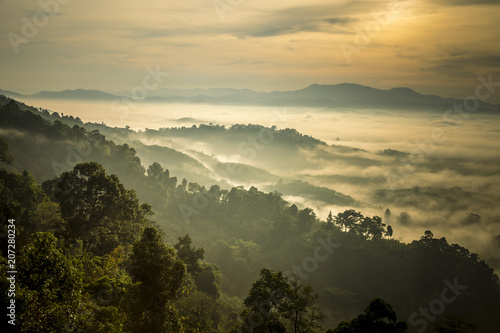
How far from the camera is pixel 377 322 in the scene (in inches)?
853

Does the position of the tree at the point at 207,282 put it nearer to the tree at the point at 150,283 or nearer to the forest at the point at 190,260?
the forest at the point at 190,260

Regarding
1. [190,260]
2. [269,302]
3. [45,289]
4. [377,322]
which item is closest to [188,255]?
[190,260]

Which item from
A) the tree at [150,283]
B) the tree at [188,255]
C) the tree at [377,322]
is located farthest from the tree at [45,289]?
the tree at [188,255]

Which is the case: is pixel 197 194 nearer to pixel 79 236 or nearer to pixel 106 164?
pixel 106 164

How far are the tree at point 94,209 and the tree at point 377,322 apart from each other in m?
20.8

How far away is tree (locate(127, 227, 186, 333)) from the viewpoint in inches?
703

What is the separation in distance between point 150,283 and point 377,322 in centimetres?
1476

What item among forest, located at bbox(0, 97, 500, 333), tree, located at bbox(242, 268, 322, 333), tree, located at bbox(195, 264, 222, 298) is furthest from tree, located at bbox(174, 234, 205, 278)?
tree, located at bbox(242, 268, 322, 333)

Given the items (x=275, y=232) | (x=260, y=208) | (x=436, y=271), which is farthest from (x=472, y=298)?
(x=260, y=208)

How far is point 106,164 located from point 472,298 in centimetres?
10578

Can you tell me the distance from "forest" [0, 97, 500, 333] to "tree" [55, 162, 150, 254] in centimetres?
12

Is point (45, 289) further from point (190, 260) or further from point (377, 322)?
point (190, 260)

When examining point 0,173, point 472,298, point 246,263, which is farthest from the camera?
point 246,263

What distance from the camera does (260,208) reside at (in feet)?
367
